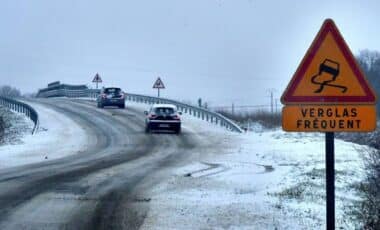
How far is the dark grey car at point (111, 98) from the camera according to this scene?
48219 mm

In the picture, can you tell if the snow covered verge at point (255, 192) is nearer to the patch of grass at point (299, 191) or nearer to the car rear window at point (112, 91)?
the patch of grass at point (299, 191)

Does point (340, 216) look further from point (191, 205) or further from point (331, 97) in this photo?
point (331, 97)

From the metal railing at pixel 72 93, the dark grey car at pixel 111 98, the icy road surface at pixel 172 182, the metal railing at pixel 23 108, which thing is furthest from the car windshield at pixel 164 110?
the metal railing at pixel 72 93

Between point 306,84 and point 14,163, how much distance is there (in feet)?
48.8

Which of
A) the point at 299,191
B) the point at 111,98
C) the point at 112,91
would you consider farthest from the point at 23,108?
the point at 299,191

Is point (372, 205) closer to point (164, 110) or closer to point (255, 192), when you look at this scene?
point (255, 192)

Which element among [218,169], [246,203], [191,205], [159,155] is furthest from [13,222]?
[159,155]

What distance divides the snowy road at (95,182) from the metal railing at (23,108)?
6694 millimetres

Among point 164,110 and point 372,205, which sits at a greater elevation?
A: point 164,110

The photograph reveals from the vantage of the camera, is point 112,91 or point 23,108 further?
point 112,91

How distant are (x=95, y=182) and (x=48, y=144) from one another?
13.6 meters

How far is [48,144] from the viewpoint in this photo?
91.6 feet

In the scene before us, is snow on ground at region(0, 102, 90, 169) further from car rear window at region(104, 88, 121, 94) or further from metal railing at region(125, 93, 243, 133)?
car rear window at region(104, 88, 121, 94)

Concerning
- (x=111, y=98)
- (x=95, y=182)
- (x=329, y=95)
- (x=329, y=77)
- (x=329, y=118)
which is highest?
(x=111, y=98)
